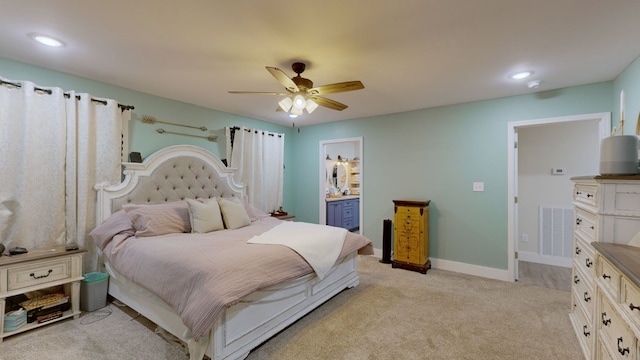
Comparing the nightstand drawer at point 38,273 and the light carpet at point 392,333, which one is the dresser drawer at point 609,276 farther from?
the nightstand drawer at point 38,273

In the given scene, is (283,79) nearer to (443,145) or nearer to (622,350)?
(622,350)

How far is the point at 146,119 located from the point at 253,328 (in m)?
Result: 2.84

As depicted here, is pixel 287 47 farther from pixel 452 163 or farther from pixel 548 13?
pixel 452 163

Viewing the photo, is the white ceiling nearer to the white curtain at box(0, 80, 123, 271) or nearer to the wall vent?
Result: the white curtain at box(0, 80, 123, 271)

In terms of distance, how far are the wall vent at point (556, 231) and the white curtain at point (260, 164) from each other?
4260mm

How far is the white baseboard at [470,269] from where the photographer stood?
3.51 meters

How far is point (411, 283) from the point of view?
3352 millimetres

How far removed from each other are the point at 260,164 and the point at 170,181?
151 cm

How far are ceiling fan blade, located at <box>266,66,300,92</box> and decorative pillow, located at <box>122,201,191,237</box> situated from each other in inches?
73.1

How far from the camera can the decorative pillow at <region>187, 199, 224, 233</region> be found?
9.60 ft

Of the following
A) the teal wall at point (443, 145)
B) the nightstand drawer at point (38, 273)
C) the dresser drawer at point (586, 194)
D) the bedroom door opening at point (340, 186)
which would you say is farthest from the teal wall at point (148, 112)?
the dresser drawer at point (586, 194)

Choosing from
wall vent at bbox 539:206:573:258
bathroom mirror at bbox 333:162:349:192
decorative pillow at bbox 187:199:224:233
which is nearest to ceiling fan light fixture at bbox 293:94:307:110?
decorative pillow at bbox 187:199:224:233

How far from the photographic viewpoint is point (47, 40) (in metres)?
2.09

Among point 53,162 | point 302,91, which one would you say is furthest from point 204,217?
point 302,91
